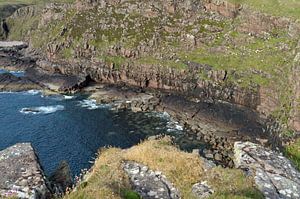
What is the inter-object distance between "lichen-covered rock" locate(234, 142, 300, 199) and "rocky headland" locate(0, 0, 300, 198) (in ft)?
140

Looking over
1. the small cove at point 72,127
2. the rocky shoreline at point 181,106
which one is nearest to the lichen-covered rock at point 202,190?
the rocky shoreline at point 181,106

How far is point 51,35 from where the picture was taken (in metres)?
171

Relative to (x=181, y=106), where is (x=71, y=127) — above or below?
below

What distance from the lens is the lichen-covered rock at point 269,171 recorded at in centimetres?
2120

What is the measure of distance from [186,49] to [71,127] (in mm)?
51018

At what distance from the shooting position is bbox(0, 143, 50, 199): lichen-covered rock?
20.2 metres

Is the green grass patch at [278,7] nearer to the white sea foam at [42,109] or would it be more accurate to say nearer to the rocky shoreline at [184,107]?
the rocky shoreline at [184,107]

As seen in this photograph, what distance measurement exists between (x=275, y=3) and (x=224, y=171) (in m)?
114

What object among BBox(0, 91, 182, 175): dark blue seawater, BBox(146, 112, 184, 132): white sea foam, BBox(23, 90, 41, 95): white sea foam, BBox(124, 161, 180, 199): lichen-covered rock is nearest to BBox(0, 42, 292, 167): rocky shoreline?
BBox(146, 112, 184, 132): white sea foam

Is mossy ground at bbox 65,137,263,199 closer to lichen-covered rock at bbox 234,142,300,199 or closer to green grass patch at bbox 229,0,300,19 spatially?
lichen-covered rock at bbox 234,142,300,199

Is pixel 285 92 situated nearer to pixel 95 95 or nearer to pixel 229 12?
pixel 229 12

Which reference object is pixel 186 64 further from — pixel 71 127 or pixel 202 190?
pixel 202 190

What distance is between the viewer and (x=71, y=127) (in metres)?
99.3

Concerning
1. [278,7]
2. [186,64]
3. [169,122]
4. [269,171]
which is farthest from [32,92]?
[269,171]
